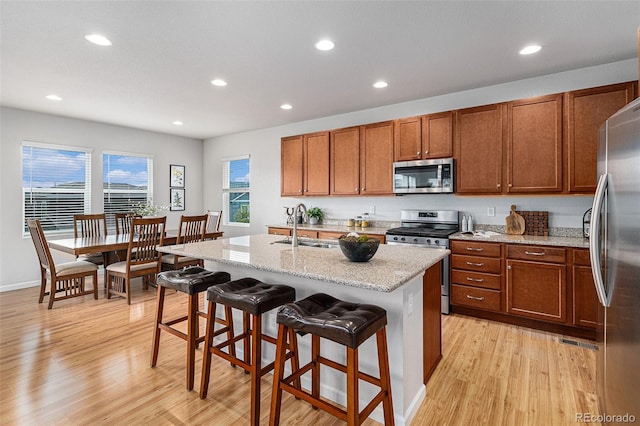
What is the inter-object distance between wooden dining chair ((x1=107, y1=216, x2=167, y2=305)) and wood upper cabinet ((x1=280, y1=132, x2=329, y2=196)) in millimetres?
1992

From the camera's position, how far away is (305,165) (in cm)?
513

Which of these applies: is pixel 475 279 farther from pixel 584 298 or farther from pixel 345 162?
pixel 345 162

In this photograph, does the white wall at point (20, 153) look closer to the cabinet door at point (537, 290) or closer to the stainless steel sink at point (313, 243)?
the stainless steel sink at point (313, 243)

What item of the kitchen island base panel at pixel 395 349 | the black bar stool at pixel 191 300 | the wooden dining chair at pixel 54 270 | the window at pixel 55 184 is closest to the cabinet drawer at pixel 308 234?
the black bar stool at pixel 191 300

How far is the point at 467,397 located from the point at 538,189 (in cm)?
227

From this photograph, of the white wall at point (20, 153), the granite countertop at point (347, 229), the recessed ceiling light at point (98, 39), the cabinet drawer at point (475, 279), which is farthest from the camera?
the white wall at point (20, 153)

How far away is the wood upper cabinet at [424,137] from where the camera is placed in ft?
12.6

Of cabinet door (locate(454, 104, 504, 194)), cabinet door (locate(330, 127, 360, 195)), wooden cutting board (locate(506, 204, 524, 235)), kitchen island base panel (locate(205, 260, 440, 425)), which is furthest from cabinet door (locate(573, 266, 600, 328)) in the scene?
cabinet door (locate(330, 127, 360, 195))

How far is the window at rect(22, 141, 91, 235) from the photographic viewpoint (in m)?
4.74

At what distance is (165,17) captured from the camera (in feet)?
7.59

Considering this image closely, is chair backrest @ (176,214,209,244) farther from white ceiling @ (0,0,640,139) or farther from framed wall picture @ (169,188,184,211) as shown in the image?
framed wall picture @ (169,188,184,211)

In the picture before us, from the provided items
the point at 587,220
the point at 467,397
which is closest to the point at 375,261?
the point at 467,397

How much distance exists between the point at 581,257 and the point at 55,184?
681cm

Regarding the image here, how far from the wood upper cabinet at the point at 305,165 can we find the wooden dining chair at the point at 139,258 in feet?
6.53
